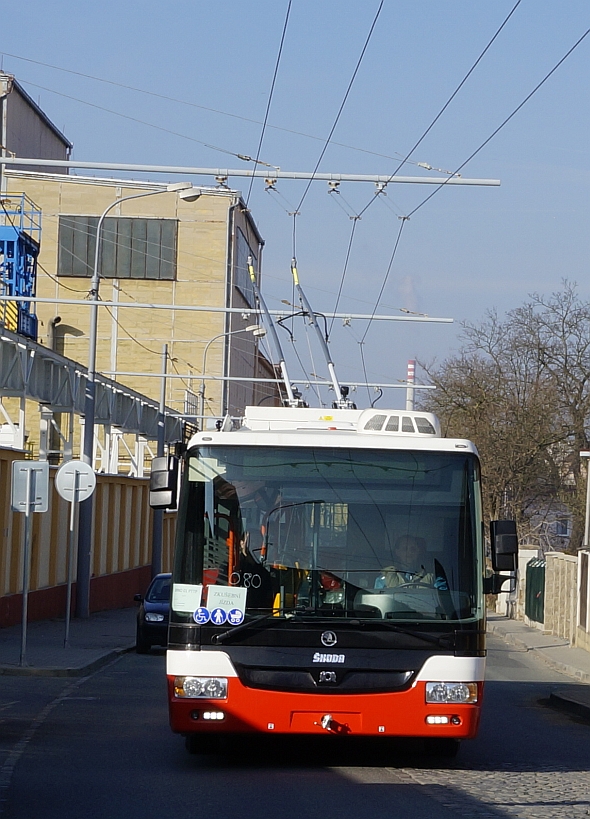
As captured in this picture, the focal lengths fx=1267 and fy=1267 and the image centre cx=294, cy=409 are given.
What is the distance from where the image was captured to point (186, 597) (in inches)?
384

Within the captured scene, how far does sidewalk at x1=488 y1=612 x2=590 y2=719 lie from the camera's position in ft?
54.2

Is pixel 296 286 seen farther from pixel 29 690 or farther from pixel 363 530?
pixel 363 530

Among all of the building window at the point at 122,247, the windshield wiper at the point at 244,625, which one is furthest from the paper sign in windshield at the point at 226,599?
the building window at the point at 122,247

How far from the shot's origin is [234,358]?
70.8 meters

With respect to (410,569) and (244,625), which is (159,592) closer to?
(244,625)

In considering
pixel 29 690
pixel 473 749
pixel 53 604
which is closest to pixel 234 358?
pixel 53 604

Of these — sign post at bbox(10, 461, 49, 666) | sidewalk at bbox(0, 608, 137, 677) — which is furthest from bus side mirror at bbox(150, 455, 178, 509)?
sidewalk at bbox(0, 608, 137, 677)

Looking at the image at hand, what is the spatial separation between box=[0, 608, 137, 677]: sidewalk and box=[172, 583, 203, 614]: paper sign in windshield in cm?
894

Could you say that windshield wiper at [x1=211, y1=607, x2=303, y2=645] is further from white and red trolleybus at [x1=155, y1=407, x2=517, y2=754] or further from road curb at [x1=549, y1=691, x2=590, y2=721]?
road curb at [x1=549, y1=691, x2=590, y2=721]

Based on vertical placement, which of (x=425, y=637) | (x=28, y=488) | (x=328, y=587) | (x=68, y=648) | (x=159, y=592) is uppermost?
(x=28, y=488)

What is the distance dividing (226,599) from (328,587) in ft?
2.58

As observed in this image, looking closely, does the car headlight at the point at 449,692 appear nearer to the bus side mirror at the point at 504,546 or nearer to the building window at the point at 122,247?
the bus side mirror at the point at 504,546

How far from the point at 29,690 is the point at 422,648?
313 inches

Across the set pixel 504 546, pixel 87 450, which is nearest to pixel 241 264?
pixel 87 450
